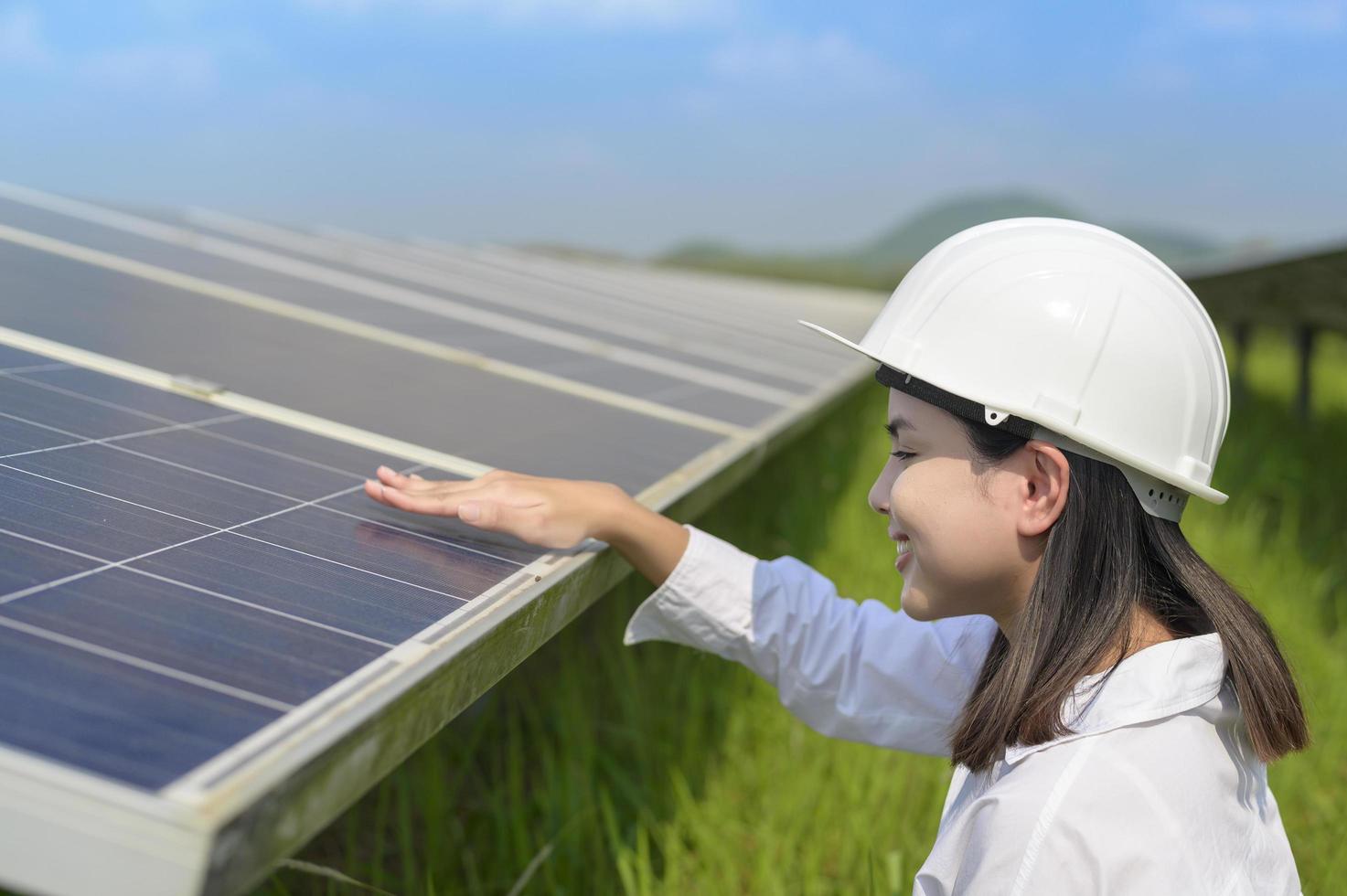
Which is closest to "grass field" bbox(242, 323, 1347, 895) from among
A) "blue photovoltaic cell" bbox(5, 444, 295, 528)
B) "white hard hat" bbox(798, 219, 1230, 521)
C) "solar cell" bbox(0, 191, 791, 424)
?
"white hard hat" bbox(798, 219, 1230, 521)

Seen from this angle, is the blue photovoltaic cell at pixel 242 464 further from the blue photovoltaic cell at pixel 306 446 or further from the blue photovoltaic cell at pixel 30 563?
the blue photovoltaic cell at pixel 30 563

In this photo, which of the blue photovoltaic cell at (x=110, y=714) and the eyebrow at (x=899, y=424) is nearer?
the blue photovoltaic cell at (x=110, y=714)

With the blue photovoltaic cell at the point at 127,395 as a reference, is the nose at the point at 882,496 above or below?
above

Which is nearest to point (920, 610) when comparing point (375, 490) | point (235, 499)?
point (375, 490)

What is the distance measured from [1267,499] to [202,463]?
34.8 feet

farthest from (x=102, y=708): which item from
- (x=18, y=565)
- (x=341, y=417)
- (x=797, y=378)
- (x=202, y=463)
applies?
(x=797, y=378)

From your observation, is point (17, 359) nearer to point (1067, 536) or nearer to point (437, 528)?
point (437, 528)

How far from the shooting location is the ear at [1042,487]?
7.32ft

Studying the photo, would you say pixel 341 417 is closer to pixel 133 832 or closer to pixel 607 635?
pixel 133 832

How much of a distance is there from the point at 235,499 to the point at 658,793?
2576 mm

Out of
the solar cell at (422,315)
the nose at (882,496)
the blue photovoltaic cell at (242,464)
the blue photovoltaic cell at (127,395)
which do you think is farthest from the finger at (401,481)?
the solar cell at (422,315)

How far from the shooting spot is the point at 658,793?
438 centimetres

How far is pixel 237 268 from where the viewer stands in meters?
5.73

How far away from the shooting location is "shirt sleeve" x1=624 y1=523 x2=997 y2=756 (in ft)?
9.27
